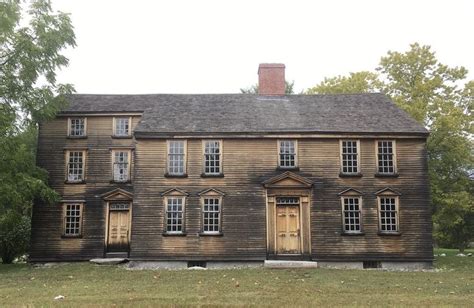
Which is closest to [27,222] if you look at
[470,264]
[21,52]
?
[21,52]

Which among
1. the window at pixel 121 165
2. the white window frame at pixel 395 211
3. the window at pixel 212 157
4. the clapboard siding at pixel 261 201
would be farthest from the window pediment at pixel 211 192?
the white window frame at pixel 395 211

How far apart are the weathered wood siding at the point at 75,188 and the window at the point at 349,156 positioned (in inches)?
422

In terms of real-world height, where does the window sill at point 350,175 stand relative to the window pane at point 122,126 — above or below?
below

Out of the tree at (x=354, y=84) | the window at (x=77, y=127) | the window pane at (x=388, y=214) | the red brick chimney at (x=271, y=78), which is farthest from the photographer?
the tree at (x=354, y=84)

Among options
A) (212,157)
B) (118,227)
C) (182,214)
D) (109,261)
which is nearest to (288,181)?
(212,157)

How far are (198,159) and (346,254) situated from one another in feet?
26.4

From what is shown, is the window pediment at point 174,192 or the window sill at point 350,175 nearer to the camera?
the window pediment at point 174,192

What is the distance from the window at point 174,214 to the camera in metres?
22.9

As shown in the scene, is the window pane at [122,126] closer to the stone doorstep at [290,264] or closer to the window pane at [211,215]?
the window pane at [211,215]

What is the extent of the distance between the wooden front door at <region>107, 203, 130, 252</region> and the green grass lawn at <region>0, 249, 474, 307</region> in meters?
3.11

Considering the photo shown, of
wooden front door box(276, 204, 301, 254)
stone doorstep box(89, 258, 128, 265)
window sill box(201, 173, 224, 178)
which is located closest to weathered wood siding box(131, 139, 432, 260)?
window sill box(201, 173, 224, 178)

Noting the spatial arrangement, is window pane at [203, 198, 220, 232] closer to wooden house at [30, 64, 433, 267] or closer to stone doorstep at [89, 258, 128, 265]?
wooden house at [30, 64, 433, 267]

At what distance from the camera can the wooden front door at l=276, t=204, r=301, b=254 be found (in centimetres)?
2269

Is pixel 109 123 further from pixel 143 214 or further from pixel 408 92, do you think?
pixel 408 92
